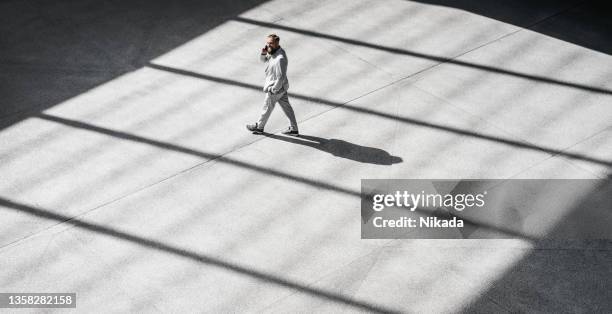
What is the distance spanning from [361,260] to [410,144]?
2.52m

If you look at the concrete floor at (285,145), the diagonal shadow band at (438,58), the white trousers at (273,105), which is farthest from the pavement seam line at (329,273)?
the diagonal shadow band at (438,58)

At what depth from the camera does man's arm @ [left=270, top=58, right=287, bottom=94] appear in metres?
9.66

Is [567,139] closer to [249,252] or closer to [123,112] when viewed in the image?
[249,252]

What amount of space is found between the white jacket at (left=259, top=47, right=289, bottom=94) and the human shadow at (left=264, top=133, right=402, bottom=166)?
920mm

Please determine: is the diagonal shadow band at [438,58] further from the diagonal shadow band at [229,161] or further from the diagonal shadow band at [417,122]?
the diagonal shadow band at [229,161]

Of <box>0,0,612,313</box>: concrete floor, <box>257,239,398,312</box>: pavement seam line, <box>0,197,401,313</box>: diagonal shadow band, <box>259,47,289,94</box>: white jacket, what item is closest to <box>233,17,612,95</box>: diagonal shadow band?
<box>0,0,612,313</box>: concrete floor

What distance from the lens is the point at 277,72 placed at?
31.8 feet

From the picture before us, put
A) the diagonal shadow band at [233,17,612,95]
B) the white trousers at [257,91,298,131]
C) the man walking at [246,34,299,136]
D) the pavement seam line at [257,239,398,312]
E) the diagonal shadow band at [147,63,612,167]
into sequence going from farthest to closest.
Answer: the diagonal shadow band at [233,17,612,95] < the diagonal shadow band at [147,63,612,167] < the white trousers at [257,91,298,131] < the man walking at [246,34,299,136] < the pavement seam line at [257,239,398,312]

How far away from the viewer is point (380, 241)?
28.9 feet

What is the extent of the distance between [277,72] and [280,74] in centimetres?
7

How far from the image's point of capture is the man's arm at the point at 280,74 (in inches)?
380

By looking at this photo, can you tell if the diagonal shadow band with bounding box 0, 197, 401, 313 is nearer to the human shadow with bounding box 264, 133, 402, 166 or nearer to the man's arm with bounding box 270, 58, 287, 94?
the human shadow with bounding box 264, 133, 402, 166

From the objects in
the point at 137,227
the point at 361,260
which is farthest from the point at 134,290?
the point at 361,260

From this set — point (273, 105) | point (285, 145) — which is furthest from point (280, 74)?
point (285, 145)
